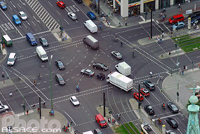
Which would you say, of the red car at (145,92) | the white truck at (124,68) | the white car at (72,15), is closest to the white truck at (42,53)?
the white truck at (124,68)

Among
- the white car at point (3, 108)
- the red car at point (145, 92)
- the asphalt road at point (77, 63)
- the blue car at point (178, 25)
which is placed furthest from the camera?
the blue car at point (178, 25)

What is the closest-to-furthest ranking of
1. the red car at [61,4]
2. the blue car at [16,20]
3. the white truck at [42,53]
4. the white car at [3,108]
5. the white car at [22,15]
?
1. the white car at [3,108]
2. the white truck at [42,53]
3. the blue car at [16,20]
4. the white car at [22,15]
5. the red car at [61,4]

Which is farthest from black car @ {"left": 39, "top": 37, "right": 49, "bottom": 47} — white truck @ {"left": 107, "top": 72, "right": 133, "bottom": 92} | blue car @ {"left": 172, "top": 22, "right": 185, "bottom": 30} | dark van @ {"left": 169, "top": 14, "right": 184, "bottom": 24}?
dark van @ {"left": 169, "top": 14, "right": 184, "bottom": 24}

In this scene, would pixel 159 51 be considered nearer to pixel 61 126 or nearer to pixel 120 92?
pixel 120 92

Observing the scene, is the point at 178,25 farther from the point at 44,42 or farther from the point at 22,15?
the point at 22,15

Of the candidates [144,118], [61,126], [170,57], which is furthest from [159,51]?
[61,126]

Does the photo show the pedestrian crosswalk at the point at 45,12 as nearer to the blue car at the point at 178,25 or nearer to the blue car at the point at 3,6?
the blue car at the point at 3,6

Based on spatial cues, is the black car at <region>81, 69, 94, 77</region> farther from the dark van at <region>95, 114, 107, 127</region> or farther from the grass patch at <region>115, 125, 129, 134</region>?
the grass patch at <region>115, 125, 129, 134</region>
